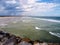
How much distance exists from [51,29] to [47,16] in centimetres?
13

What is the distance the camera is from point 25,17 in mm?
1677

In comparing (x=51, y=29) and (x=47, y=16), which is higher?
(x=47, y=16)

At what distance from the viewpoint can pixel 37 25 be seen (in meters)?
1.68

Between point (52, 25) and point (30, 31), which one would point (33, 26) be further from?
point (52, 25)

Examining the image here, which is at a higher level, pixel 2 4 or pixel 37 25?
pixel 2 4

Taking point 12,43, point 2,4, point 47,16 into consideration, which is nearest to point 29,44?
point 12,43

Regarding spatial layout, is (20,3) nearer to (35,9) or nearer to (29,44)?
(35,9)

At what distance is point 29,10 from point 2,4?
0.28m

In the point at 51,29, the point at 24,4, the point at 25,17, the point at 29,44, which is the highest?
the point at 24,4

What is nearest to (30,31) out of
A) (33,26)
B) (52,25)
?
(33,26)

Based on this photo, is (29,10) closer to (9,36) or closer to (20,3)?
(20,3)

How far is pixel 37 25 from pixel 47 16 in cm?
13

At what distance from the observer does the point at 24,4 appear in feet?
5.51

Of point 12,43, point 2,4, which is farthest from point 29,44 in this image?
point 2,4
